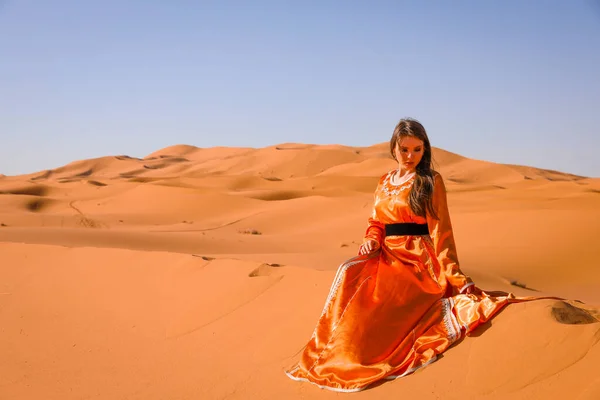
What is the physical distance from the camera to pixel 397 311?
13.0ft

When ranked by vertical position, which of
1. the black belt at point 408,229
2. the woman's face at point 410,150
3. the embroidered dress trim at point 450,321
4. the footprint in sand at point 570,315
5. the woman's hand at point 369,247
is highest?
the woman's face at point 410,150

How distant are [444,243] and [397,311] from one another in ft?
2.04

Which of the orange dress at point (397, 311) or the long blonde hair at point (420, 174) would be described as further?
the long blonde hair at point (420, 174)

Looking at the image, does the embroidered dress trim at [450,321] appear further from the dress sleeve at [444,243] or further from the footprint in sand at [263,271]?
the footprint in sand at [263,271]

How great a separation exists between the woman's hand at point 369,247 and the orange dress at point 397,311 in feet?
0.14

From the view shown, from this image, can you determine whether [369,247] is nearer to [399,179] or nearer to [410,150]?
Result: [399,179]

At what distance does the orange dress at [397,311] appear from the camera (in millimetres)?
3803

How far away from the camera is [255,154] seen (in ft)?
216

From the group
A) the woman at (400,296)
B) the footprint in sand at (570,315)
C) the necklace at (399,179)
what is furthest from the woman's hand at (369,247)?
the footprint in sand at (570,315)

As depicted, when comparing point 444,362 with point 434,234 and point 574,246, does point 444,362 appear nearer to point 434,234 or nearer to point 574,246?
point 434,234

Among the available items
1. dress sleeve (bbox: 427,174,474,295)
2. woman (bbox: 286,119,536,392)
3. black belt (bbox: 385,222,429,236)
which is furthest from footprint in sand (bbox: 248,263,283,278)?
dress sleeve (bbox: 427,174,474,295)

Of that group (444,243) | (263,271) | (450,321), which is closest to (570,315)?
(450,321)

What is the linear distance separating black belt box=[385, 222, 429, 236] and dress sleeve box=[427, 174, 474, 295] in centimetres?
8

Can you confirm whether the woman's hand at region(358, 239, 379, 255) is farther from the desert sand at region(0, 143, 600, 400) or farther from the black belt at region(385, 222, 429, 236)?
the desert sand at region(0, 143, 600, 400)
